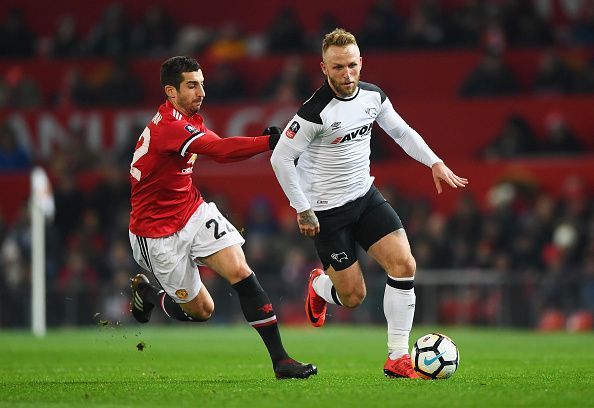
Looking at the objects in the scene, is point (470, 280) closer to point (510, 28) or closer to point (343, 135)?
point (510, 28)

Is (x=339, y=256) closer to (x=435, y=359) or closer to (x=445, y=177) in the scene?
(x=445, y=177)

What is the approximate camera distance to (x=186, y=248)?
10.5 meters

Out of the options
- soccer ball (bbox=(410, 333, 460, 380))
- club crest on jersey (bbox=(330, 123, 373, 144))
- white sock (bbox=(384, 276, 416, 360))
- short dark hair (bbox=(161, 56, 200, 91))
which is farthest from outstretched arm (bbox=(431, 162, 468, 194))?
short dark hair (bbox=(161, 56, 200, 91))

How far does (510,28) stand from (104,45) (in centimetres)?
800

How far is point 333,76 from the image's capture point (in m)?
10.0

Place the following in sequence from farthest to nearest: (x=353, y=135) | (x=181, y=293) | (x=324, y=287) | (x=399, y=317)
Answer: (x=324, y=287), (x=181, y=293), (x=353, y=135), (x=399, y=317)

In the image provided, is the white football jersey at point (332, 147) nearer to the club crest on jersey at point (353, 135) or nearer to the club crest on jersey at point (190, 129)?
the club crest on jersey at point (353, 135)

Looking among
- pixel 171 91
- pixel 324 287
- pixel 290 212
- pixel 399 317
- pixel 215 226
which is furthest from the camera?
pixel 290 212

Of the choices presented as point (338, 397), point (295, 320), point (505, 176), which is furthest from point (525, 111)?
point (338, 397)

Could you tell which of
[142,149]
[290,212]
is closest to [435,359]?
[142,149]

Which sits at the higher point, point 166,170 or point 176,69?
point 176,69

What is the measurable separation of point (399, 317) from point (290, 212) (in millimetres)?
11979

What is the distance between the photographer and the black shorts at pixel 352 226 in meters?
10.3

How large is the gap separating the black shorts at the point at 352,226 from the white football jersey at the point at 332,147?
0.08 meters
